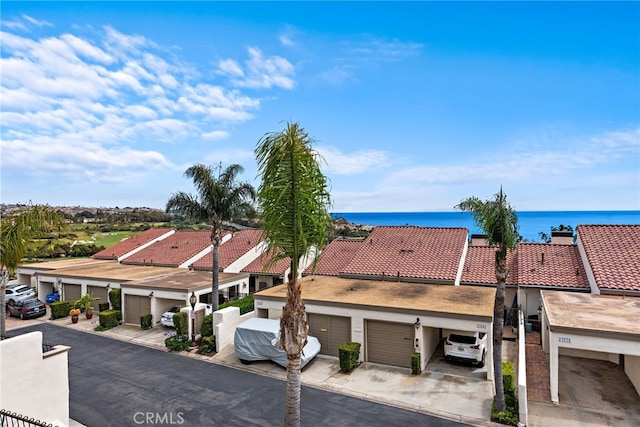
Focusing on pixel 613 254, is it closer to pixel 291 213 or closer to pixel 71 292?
pixel 291 213

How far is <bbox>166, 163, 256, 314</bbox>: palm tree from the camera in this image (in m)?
20.5

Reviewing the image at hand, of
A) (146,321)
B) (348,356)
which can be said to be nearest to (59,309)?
(146,321)

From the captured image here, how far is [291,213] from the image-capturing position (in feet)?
26.1

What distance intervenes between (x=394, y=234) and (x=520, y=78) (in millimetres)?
12769

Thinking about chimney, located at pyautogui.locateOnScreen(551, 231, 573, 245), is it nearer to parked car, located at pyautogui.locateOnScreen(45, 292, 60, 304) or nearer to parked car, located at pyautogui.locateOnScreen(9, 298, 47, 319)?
parked car, located at pyautogui.locateOnScreen(9, 298, 47, 319)

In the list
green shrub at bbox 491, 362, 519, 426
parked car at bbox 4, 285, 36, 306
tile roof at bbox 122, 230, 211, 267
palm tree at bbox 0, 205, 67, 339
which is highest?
palm tree at bbox 0, 205, 67, 339

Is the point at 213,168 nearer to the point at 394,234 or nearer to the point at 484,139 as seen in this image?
the point at 394,234

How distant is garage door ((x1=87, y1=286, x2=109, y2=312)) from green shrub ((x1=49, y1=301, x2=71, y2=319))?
5.00 feet

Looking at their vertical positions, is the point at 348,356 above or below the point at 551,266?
below

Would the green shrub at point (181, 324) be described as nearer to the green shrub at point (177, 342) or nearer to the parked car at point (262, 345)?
the green shrub at point (177, 342)

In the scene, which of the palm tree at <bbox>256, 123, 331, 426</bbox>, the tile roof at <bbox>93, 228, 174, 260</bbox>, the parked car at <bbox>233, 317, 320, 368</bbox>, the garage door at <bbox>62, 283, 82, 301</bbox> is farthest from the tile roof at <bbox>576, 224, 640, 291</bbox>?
the tile roof at <bbox>93, 228, 174, 260</bbox>

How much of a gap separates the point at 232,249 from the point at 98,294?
10.1 metres

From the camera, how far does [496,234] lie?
1127 cm

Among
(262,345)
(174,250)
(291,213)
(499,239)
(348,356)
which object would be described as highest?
(291,213)
